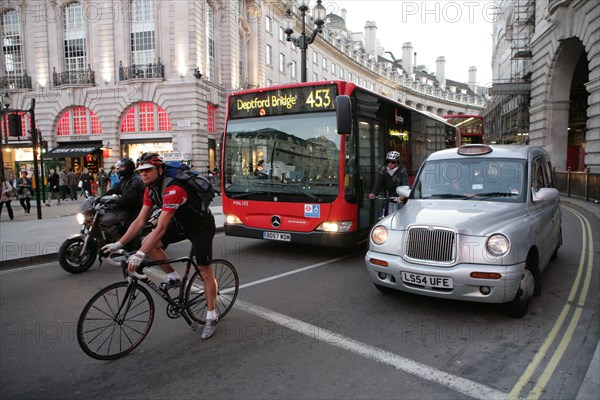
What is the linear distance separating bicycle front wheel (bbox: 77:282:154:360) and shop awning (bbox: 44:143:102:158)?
31818mm

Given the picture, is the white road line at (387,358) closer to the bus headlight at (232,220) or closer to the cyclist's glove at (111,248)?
the cyclist's glove at (111,248)

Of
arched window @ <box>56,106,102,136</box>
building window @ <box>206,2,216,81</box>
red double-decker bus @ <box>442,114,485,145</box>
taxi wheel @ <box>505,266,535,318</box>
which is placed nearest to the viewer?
taxi wheel @ <box>505,266,535,318</box>

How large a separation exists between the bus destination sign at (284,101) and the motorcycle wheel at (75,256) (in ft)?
11.8

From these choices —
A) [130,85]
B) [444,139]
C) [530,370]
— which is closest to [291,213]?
[530,370]

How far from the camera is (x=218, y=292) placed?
499cm

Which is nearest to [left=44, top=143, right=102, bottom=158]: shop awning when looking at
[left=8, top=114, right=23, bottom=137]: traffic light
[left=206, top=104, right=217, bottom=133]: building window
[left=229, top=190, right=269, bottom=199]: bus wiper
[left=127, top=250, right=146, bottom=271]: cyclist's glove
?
[left=206, top=104, right=217, bottom=133]: building window

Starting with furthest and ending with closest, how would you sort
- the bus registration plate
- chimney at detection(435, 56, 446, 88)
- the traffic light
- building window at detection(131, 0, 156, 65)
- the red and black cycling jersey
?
chimney at detection(435, 56, 446, 88) → building window at detection(131, 0, 156, 65) → the traffic light → the bus registration plate → the red and black cycling jersey

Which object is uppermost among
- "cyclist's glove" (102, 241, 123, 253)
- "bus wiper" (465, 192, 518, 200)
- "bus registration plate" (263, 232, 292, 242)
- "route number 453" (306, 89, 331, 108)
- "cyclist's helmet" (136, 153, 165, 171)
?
"route number 453" (306, 89, 331, 108)

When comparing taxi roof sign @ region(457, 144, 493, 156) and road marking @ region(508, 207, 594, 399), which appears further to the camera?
taxi roof sign @ region(457, 144, 493, 156)

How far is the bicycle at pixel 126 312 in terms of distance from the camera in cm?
371

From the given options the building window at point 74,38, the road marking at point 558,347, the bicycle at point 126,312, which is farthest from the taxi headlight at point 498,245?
the building window at point 74,38

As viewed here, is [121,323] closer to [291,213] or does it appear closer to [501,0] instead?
[291,213]

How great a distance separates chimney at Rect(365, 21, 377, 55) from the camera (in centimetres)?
8894

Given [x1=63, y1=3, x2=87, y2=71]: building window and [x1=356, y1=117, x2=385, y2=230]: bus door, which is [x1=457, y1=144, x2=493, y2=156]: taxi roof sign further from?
[x1=63, y1=3, x2=87, y2=71]: building window
